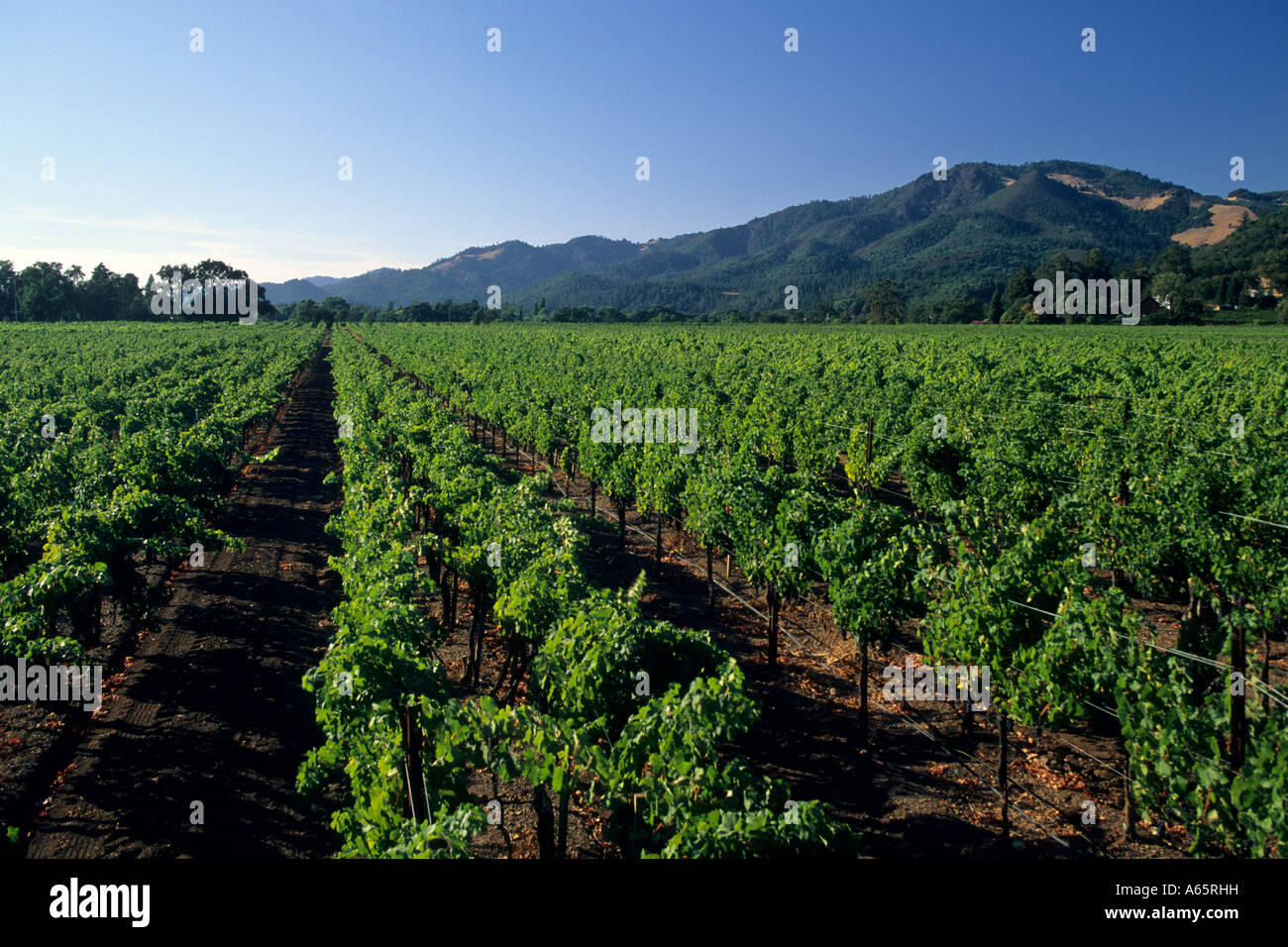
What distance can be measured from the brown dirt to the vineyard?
567 millimetres

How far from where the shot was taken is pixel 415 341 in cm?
6400

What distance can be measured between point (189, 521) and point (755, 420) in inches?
598

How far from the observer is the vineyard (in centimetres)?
548

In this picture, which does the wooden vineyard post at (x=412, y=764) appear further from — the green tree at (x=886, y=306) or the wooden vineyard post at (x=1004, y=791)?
the green tree at (x=886, y=306)

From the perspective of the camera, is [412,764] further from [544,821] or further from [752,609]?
[752,609]

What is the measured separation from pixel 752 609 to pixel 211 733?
932cm

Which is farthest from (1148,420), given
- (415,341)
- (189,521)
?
(415,341)

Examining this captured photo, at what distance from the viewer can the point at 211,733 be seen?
9.27 m

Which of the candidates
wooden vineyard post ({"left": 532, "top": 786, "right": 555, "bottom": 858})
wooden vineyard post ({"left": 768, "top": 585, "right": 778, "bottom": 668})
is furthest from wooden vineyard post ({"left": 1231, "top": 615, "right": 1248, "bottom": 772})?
wooden vineyard post ({"left": 768, "top": 585, "right": 778, "bottom": 668})

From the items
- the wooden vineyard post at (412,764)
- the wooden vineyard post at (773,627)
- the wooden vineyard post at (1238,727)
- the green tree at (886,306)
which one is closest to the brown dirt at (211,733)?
the wooden vineyard post at (412,764)

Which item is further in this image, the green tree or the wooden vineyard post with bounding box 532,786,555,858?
the green tree

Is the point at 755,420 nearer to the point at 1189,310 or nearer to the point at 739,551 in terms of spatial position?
the point at 739,551

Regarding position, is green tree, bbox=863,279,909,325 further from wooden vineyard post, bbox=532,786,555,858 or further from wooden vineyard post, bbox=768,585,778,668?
wooden vineyard post, bbox=532,786,555,858
